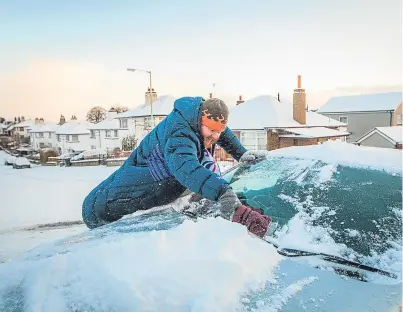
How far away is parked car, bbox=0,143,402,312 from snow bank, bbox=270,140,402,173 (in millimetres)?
12

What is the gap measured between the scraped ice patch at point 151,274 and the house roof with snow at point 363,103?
58.5 ft

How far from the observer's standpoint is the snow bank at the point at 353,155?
1569mm

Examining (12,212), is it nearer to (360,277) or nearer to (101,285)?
(101,285)

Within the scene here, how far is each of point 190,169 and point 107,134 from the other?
19.6m

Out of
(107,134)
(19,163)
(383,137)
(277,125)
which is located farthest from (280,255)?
(107,134)

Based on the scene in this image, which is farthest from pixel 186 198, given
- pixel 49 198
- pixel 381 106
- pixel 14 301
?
pixel 381 106

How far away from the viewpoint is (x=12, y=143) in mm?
2203

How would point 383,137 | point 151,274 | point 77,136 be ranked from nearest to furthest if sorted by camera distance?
point 151,274 < point 383,137 < point 77,136

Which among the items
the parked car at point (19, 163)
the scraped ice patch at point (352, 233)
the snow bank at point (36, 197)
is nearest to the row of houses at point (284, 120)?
the snow bank at point (36, 197)

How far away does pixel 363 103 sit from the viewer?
57.2 feet

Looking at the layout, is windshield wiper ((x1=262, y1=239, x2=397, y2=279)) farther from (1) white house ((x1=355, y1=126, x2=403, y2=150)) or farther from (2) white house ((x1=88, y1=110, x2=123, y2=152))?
(2) white house ((x1=88, y1=110, x2=123, y2=152))

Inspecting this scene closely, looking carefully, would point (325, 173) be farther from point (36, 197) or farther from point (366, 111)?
point (366, 111)

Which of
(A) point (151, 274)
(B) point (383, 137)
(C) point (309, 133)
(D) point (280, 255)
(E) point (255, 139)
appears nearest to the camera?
(A) point (151, 274)

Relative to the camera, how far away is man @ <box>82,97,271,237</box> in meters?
1.21
